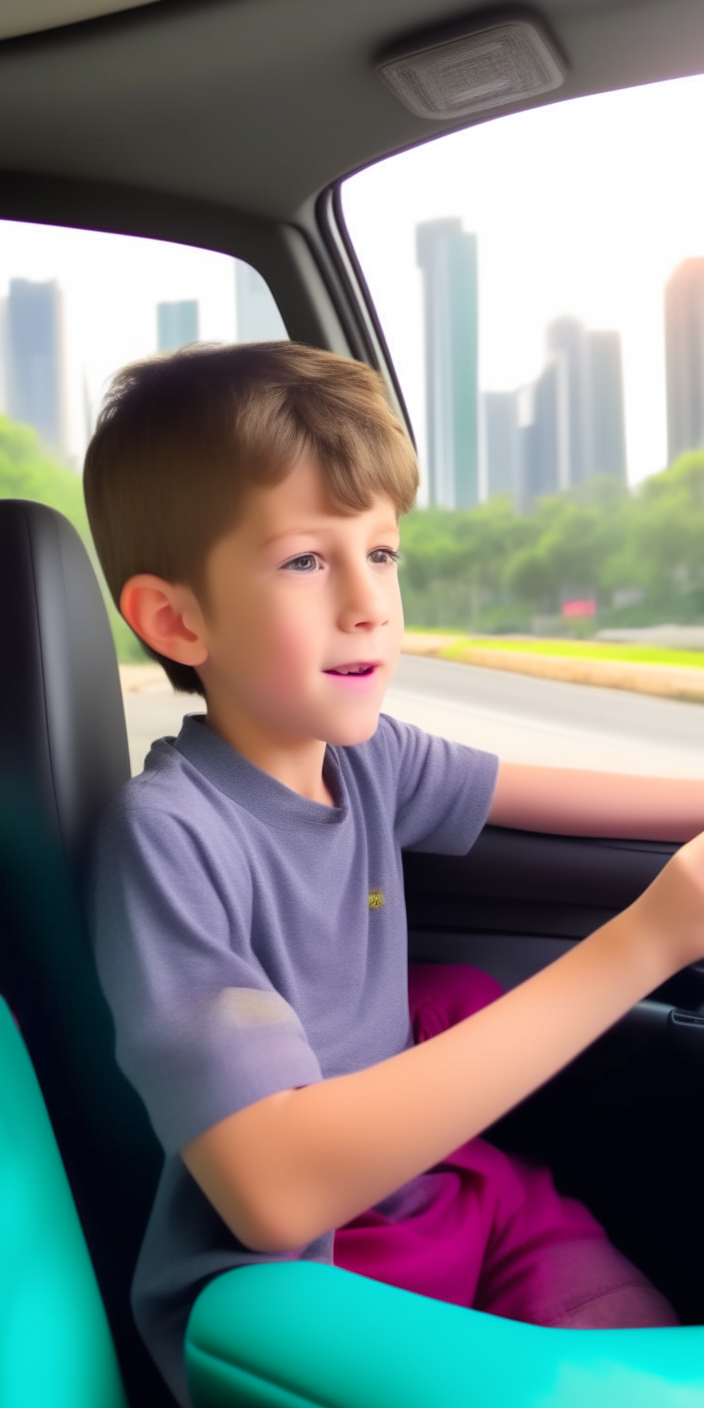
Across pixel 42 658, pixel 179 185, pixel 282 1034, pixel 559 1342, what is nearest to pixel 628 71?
pixel 179 185

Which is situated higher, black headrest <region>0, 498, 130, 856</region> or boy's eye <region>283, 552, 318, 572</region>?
boy's eye <region>283, 552, 318, 572</region>

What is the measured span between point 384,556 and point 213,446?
18 cm

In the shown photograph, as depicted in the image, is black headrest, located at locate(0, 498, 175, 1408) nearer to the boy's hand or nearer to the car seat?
the car seat

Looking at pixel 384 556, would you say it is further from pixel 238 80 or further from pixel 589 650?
pixel 589 650

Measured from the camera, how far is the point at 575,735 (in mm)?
2160

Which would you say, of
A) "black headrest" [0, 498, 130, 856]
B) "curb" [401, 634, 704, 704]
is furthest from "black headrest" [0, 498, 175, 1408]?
"curb" [401, 634, 704, 704]

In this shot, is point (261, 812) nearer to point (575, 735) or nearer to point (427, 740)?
point (427, 740)

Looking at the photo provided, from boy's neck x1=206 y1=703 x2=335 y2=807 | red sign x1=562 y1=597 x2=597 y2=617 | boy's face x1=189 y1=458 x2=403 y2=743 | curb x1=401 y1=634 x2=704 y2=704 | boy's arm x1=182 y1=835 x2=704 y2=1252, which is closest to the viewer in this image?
boy's arm x1=182 y1=835 x2=704 y2=1252

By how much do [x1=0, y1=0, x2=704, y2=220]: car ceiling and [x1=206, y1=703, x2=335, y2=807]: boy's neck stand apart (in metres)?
0.74

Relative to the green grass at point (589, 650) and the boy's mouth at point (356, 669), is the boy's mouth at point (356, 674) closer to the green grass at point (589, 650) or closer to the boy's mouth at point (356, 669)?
the boy's mouth at point (356, 669)

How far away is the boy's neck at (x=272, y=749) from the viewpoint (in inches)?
40.9

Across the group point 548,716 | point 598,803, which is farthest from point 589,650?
point 598,803

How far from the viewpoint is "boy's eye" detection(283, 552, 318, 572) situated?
0.94m

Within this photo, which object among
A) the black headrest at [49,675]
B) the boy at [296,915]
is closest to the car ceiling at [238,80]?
the boy at [296,915]
